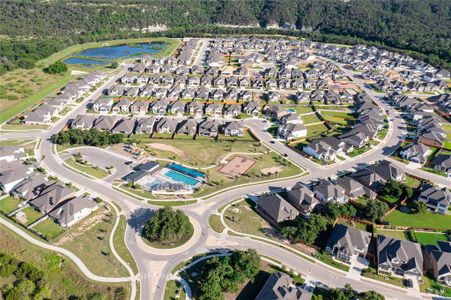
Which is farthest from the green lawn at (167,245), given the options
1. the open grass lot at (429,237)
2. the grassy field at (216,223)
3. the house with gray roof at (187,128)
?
the house with gray roof at (187,128)

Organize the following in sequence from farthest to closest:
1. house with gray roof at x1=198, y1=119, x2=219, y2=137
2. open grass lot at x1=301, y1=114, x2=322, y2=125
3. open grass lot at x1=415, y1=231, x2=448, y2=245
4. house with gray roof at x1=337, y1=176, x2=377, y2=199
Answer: open grass lot at x1=301, y1=114, x2=322, y2=125 → house with gray roof at x1=198, y1=119, x2=219, y2=137 → house with gray roof at x1=337, y1=176, x2=377, y2=199 → open grass lot at x1=415, y1=231, x2=448, y2=245

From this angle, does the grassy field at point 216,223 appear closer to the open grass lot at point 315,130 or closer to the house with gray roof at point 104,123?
the open grass lot at point 315,130

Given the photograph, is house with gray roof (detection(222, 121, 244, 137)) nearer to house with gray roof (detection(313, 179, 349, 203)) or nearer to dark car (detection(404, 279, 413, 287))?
house with gray roof (detection(313, 179, 349, 203))

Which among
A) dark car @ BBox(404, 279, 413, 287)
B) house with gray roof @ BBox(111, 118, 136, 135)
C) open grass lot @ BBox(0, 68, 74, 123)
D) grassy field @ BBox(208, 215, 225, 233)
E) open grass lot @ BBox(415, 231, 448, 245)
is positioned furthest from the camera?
open grass lot @ BBox(0, 68, 74, 123)

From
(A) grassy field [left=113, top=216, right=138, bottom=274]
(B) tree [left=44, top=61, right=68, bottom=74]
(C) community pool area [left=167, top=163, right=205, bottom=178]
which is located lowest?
(A) grassy field [left=113, top=216, right=138, bottom=274]

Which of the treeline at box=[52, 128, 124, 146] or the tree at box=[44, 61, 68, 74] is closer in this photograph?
the treeline at box=[52, 128, 124, 146]

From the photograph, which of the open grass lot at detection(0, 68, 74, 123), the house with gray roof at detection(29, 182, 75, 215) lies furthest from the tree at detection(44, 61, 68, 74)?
the house with gray roof at detection(29, 182, 75, 215)

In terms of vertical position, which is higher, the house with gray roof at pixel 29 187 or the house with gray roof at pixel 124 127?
the house with gray roof at pixel 124 127

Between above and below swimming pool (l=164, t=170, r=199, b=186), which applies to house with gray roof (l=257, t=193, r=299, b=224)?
above
